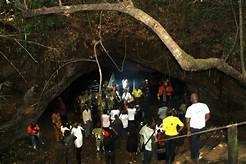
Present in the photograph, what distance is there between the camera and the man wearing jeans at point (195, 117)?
9688 mm

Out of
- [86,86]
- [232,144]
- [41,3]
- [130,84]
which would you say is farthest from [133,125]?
[86,86]

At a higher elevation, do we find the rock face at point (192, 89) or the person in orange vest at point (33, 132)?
the rock face at point (192, 89)

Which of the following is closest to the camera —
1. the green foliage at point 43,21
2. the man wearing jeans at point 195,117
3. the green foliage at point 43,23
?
the man wearing jeans at point 195,117

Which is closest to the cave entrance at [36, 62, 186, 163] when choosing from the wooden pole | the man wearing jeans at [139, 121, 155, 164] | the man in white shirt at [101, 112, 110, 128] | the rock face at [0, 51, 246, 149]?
the rock face at [0, 51, 246, 149]

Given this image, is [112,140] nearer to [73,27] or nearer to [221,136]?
[221,136]

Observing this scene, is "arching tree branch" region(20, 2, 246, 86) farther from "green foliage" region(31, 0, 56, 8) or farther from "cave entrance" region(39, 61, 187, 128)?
"cave entrance" region(39, 61, 187, 128)

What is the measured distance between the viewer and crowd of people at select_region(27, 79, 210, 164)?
32.8ft

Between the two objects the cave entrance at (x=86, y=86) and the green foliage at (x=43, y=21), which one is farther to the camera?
the cave entrance at (x=86, y=86)

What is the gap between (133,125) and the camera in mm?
12461

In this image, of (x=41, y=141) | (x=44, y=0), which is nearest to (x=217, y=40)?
(x=44, y=0)

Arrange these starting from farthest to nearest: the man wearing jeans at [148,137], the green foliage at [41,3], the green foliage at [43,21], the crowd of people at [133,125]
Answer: the green foliage at [43,21], the green foliage at [41,3], the man wearing jeans at [148,137], the crowd of people at [133,125]

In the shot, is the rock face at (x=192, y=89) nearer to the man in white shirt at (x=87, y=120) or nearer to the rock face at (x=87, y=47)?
the rock face at (x=87, y=47)

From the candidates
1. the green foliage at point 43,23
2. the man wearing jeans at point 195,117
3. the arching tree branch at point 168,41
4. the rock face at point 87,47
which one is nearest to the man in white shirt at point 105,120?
the rock face at point 87,47

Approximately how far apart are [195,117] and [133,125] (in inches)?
121
